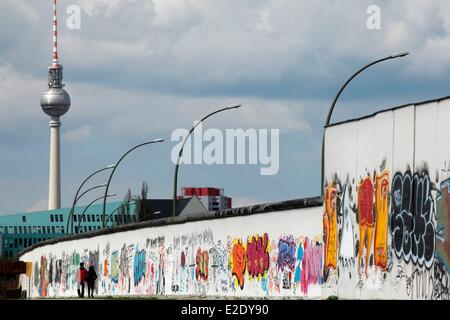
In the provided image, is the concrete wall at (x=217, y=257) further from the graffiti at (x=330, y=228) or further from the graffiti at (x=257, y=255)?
the graffiti at (x=330, y=228)

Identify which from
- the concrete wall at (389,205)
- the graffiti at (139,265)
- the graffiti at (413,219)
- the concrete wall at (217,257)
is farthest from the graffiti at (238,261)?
the graffiti at (413,219)

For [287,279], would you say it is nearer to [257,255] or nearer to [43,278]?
[257,255]

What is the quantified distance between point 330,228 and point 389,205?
4.58 metres

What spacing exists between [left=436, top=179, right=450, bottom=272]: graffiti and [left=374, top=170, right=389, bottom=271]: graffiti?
2913 millimetres

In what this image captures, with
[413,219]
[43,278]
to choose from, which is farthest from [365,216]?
[43,278]

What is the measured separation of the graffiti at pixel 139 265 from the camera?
5453 centimetres

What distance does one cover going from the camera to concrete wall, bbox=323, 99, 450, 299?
88.6ft

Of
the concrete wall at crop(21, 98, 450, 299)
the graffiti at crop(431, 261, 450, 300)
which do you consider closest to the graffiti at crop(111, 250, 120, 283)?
the concrete wall at crop(21, 98, 450, 299)

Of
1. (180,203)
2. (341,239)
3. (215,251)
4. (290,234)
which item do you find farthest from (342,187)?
(180,203)

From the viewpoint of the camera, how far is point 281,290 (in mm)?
38312

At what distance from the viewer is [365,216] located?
31359 millimetres
